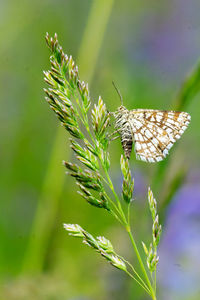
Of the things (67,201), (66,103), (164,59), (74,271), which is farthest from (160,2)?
(66,103)

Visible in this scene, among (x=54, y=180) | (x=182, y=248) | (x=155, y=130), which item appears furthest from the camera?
(x=54, y=180)

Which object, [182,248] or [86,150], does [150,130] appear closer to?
[86,150]

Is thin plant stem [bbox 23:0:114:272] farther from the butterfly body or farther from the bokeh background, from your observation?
the butterfly body

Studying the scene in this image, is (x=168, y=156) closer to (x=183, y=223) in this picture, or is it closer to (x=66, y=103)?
(x=66, y=103)

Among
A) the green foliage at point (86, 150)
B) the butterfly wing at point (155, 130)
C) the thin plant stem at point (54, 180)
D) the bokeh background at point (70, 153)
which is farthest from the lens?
the thin plant stem at point (54, 180)

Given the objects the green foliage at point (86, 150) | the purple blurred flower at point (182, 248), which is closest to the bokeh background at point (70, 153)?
the purple blurred flower at point (182, 248)

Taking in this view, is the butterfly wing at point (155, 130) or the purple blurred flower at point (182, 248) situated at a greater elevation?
the butterfly wing at point (155, 130)

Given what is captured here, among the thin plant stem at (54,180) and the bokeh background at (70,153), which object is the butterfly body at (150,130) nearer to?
the bokeh background at (70,153)

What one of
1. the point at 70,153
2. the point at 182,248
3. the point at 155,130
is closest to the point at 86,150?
the point at 155,130
